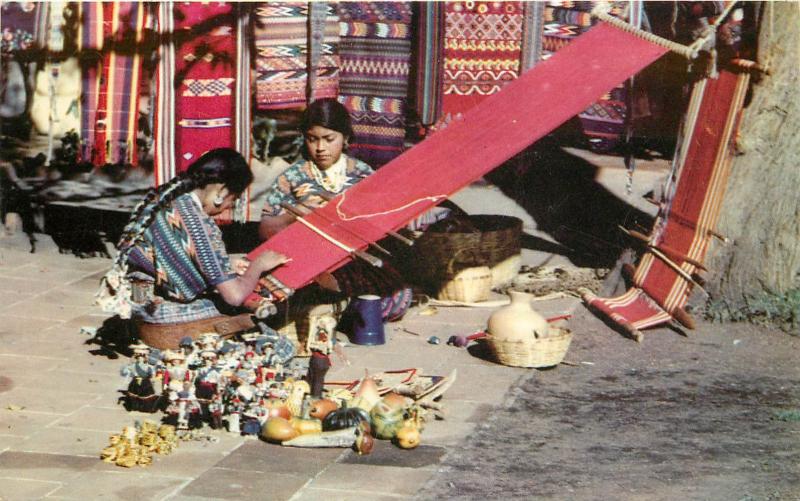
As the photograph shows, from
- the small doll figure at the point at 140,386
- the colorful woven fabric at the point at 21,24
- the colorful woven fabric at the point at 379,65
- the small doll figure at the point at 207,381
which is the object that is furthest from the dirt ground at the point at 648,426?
the colorful woven fabric at the point at 21,24

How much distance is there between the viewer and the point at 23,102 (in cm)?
934

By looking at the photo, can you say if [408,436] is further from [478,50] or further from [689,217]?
[478,50]

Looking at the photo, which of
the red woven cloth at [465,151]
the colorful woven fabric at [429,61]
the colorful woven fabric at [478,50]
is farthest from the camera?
the colorful woven fabric at [478,50]

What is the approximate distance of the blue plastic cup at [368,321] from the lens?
232 inches

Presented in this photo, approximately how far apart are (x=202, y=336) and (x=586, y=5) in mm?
3953

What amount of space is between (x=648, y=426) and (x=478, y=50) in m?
3.52

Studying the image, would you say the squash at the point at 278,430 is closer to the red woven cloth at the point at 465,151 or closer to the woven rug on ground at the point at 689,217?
the red woven cloth at the point at 465,151

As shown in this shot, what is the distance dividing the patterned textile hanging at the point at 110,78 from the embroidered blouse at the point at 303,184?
5.27 ft

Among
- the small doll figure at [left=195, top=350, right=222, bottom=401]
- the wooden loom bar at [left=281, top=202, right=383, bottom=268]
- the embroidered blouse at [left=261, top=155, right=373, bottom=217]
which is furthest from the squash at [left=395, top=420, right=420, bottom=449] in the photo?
the embroidered blouse at [left=261, top=155, right=373, bottom=217]

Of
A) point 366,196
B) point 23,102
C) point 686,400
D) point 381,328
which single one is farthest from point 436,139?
point 23,102

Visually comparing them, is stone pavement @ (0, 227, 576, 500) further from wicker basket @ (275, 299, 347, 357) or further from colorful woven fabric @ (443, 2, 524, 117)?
colorful woven fabric @ (443, 2, 524, 117)

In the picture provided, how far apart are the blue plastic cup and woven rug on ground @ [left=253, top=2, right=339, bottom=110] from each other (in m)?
1.99

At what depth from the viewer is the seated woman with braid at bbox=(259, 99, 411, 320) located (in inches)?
232

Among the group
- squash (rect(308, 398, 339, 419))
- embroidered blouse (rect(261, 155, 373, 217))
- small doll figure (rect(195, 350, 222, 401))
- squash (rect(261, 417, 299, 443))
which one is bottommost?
squash (rect(261, 417, 299, 443))
